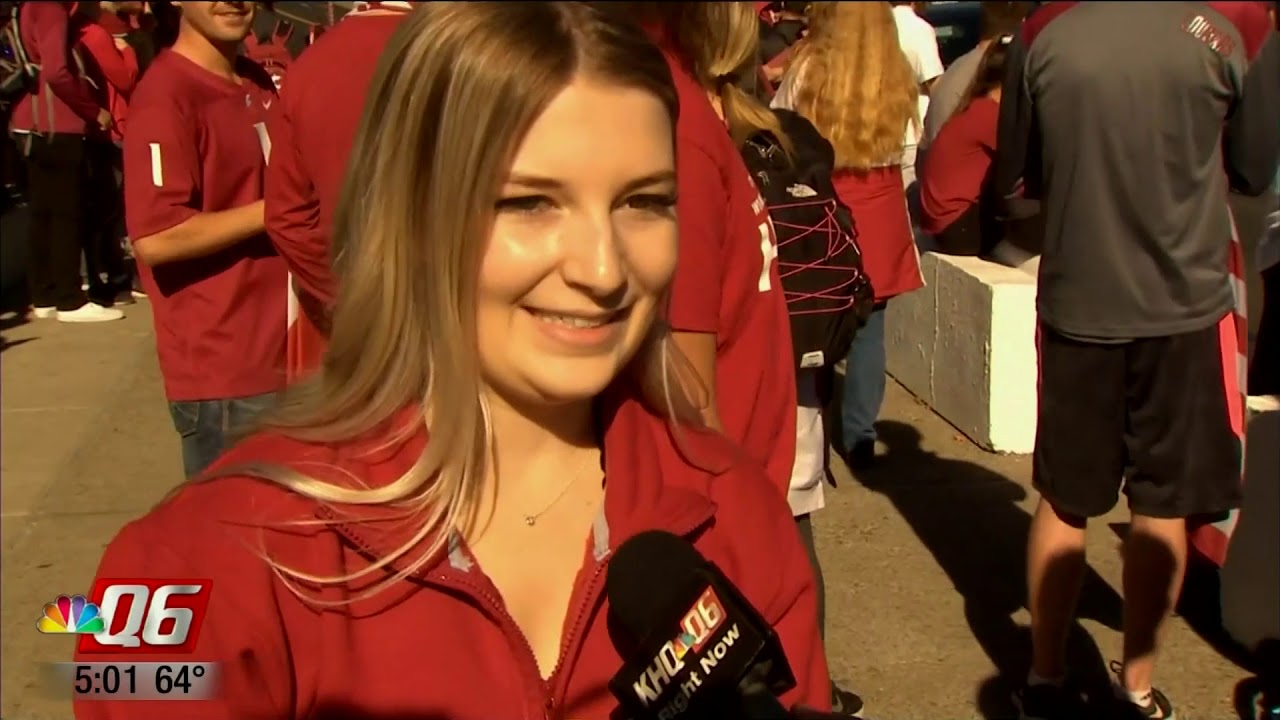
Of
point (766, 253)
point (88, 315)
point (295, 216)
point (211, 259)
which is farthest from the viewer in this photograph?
point (88, 315)

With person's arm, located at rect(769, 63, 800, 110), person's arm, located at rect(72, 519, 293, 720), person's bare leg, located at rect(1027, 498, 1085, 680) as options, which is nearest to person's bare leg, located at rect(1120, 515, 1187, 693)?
person's bare leg, located at rect(1027, 498, 1085, 680)

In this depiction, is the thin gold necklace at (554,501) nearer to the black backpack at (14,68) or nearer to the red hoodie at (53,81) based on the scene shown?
the red hoodie at (53,81)

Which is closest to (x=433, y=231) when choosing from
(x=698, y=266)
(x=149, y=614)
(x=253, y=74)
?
(x=149, y=614)

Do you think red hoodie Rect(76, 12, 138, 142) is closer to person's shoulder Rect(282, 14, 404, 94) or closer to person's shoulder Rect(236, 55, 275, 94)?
person's shoulder Rect(236, 55, 275, 94)

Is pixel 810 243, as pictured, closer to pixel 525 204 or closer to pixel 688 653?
pixel 525 204

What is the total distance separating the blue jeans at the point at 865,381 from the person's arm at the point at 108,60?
14.7 feet

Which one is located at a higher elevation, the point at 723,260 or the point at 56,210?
the point at 723,260

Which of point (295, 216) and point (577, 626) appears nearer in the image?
point (577, 626)

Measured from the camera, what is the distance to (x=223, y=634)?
1.19m

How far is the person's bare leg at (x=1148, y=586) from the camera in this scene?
328 centimetres

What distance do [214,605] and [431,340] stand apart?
349 millimetres

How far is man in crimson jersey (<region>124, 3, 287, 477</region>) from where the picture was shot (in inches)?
120

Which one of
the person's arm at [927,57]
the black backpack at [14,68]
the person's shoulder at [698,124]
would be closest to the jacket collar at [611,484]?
the person's shoulder at [698,124]

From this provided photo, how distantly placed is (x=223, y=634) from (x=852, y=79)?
305 cm
